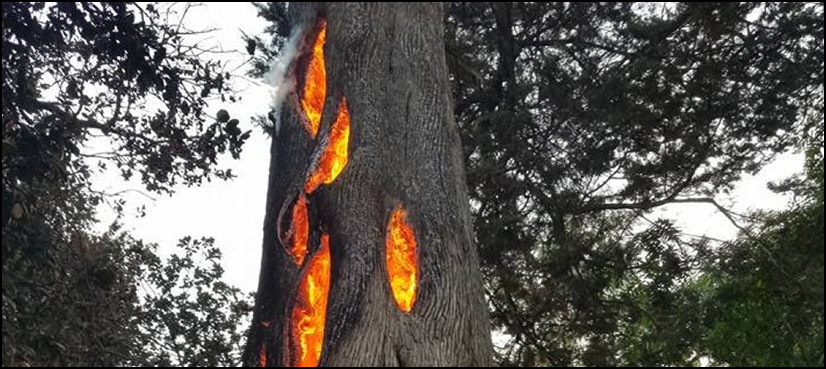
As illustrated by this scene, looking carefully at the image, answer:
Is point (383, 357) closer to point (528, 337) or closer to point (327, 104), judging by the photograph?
point (327, 104)

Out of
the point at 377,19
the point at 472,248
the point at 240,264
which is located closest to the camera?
the point at 472,248

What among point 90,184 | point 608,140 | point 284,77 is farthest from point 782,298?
point 90,184

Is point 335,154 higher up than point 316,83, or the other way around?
point 316,83

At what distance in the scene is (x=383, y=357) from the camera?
3.13 meters

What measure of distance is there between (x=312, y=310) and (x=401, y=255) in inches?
18.5

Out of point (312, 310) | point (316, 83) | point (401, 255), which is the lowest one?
point (312, 310)

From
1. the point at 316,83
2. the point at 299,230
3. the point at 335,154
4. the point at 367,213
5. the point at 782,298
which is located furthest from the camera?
the point at 782,298

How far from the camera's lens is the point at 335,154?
147 inches

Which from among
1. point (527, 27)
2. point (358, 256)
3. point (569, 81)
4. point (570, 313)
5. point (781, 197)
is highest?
point (527, 27)

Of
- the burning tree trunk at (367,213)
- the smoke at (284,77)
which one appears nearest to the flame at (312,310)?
the burning tree trunk at (367,213)

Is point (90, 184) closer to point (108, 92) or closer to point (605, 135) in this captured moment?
point (108, 92)

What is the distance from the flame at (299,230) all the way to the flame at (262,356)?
0.41 meters

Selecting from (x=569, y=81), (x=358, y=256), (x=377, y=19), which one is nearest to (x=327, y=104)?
(x=377, y=19)

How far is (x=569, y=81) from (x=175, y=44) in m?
3.28
